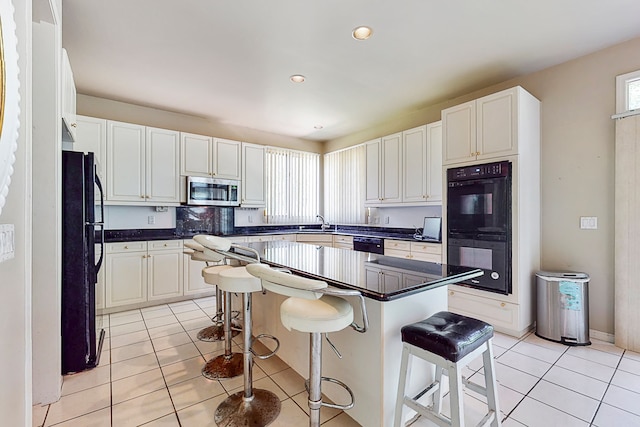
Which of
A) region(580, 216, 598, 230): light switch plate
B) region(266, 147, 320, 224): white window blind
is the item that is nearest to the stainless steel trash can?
region(580, 216, 598, 230): light switch plate

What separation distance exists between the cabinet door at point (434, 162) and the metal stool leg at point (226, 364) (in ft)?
9.89

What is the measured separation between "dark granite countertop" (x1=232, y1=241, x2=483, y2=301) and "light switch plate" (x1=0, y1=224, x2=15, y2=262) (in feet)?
3.99

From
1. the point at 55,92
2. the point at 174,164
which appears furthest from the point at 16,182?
the point at 174,164

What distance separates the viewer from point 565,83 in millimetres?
3008

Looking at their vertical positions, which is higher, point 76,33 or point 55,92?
point 76,33

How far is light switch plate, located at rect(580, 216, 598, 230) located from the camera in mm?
2836

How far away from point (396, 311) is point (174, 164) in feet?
12.6

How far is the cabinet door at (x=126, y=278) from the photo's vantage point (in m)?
3.54

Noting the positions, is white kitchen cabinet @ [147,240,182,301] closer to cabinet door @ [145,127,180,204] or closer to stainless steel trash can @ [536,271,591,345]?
cabinet door @ [145,127,180,204]

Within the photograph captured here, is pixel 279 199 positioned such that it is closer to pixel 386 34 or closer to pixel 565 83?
pixel 386 34

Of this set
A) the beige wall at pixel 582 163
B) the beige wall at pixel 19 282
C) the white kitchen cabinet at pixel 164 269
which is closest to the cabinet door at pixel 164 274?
the white kitchen cabinet at pixel 164 269

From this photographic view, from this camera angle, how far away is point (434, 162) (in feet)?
13.0

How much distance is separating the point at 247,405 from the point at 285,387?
12.4 inches

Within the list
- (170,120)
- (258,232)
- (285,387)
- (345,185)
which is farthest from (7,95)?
(345,185)
